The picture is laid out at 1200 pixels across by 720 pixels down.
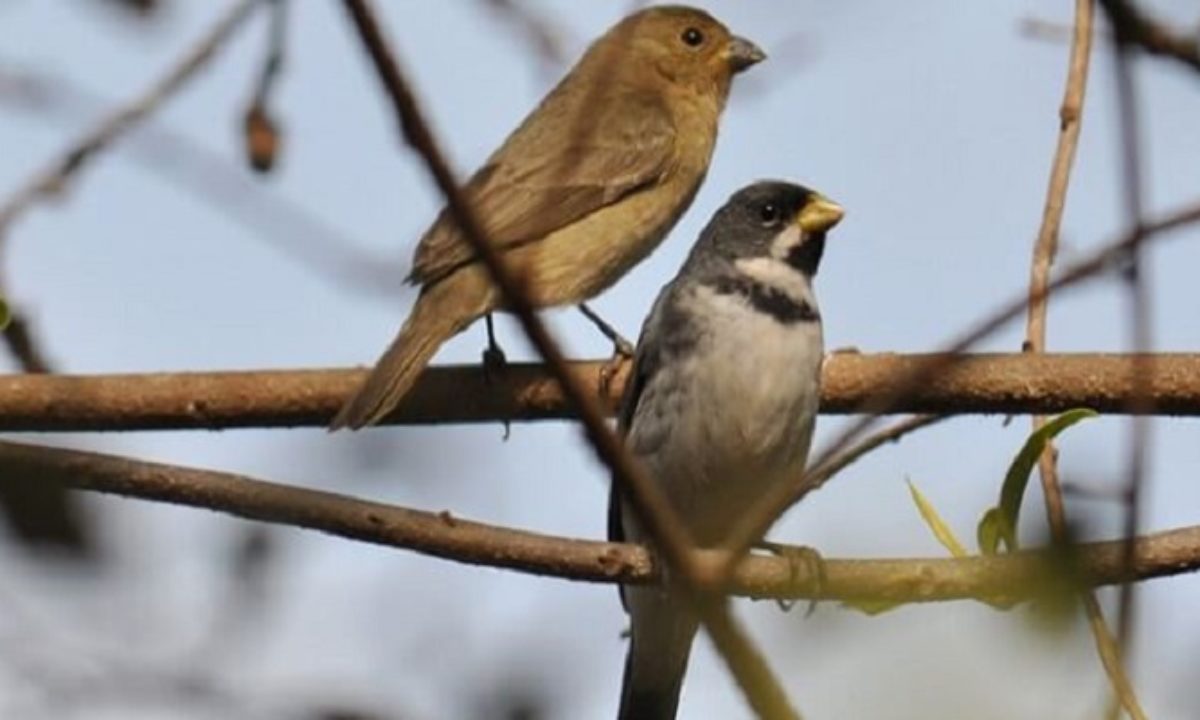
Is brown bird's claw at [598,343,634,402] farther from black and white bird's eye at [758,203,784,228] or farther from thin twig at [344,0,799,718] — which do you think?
thin twig at [344,0,799,718]

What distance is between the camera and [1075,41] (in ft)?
10.2

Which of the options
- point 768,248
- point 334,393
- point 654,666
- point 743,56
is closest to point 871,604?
point 334,393

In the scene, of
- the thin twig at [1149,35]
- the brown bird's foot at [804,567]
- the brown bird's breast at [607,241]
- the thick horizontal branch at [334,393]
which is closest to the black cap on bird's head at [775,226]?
the thick horizontal branch at [334,393]

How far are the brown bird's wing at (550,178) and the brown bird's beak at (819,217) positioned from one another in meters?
0.96

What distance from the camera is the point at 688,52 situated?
8.21m

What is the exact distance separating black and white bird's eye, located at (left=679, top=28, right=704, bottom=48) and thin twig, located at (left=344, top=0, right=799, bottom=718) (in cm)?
707

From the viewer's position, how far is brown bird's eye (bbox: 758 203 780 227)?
18.6 ft

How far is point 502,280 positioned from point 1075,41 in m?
2.08

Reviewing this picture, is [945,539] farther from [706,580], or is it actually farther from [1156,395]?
[706,580]

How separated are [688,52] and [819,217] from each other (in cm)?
272

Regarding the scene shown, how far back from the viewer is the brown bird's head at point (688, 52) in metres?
8.07

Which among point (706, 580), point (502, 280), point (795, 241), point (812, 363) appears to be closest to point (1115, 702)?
point (706, 580)

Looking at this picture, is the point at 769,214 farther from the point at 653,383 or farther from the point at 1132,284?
the point at 1132,284

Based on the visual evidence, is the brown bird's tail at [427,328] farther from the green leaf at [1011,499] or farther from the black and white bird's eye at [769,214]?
the green leaf at [1011,499]
